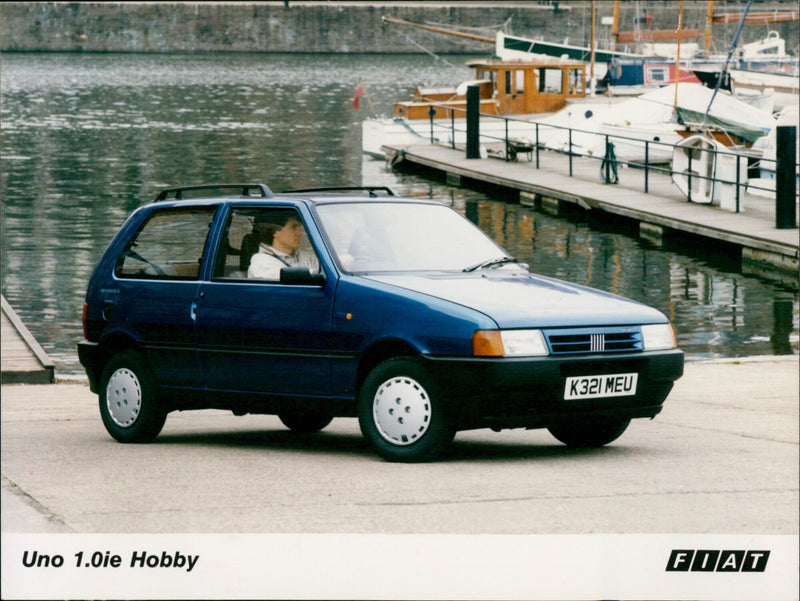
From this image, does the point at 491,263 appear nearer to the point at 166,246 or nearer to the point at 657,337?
the point at 657,337

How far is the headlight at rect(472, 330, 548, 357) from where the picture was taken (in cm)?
731

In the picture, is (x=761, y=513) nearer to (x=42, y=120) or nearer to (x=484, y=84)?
(x=484, y=84)

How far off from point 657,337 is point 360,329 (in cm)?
157

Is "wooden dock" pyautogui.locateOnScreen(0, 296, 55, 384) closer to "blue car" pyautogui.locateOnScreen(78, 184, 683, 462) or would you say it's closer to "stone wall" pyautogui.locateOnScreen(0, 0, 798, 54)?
"blue car" pyautogui.locateOnScreen(78, 184, 683, 462)

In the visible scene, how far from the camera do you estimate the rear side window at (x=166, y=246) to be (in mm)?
8734

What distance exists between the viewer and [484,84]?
1951 inches

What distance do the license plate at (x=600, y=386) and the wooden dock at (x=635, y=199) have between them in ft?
51.1

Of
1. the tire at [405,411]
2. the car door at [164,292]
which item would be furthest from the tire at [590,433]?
the car door at [164,292]

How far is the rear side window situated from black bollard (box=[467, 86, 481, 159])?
30535 mm

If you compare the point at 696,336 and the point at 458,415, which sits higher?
the point at 458,415

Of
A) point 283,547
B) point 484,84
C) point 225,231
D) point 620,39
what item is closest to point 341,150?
point 484,84

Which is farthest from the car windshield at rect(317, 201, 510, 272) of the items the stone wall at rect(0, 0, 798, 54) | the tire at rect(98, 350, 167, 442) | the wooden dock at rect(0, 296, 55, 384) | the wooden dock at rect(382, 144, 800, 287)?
the stone wall at rect(0, 0, 798, 54)

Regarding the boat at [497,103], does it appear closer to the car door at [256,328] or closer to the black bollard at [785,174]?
the black bollard at [785,174]

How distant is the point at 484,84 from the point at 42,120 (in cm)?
2693
